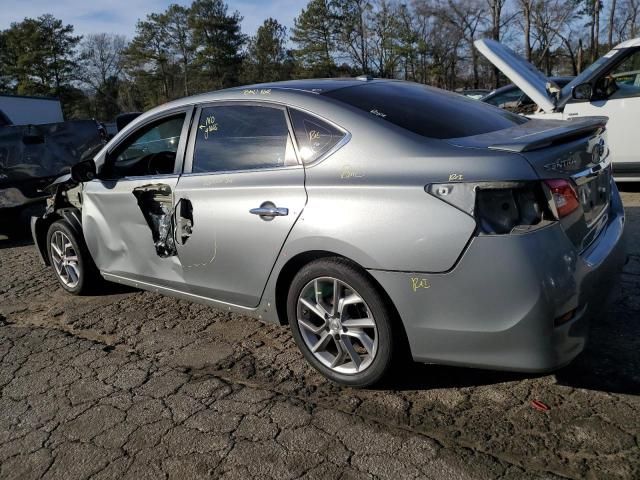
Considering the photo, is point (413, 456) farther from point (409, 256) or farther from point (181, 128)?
point (181, 128)

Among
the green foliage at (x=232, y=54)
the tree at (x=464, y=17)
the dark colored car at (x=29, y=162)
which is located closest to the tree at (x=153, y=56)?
the green foliage at (x=232, y=54)

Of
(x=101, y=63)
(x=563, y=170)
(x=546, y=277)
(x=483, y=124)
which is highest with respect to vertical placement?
(x=101, y=63)

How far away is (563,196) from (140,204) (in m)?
2.71

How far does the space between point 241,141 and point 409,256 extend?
1365 mm

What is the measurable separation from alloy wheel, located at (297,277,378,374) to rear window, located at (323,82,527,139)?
0.90 metres

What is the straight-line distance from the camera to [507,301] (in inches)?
88.7

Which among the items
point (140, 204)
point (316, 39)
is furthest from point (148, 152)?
point (316, 39)

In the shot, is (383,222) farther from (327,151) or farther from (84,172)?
(84,172)

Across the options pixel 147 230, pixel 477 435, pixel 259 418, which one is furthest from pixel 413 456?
pixel 147 230

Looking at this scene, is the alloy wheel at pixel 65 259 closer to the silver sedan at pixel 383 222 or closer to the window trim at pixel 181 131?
the window trim at pixel 181 131

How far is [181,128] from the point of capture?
3615mm

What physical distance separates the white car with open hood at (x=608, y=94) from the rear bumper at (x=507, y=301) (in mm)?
4382

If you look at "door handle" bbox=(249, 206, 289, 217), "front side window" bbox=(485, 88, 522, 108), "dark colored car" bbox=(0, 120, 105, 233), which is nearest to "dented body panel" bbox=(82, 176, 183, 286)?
"door handle" bbox=(249, 206, 289, 217)

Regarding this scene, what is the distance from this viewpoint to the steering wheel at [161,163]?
12.7 feet
